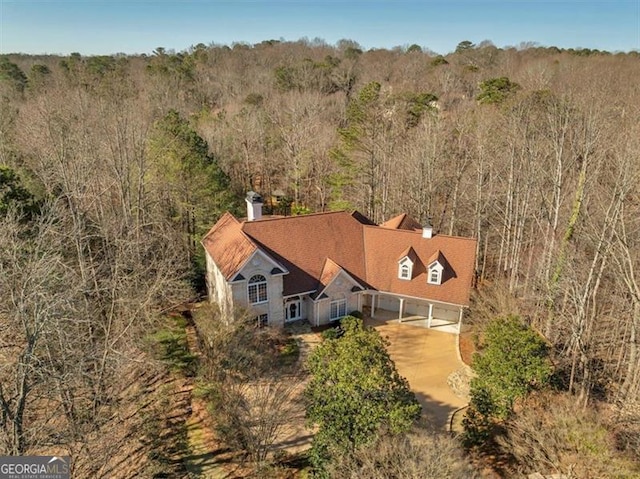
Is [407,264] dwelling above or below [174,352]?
above

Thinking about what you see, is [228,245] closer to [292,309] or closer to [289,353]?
[292,309]

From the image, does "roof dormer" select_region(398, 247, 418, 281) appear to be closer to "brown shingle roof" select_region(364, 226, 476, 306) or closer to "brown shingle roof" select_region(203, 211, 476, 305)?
"brown shingle roof" select_region(203, 211, 476, 305)

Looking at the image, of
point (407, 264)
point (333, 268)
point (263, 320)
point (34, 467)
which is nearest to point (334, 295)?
point (333, 268)

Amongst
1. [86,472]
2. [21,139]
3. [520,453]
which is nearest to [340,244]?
[520,453]

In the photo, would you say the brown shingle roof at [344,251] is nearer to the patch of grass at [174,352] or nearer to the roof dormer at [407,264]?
the roof dormer at [407,264]

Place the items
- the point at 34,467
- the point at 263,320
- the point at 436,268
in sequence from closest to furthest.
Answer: the point at 34,467 → the point at 263,320 → the point at 436,268

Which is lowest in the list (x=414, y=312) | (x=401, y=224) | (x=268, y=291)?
(x=414, y=312)
